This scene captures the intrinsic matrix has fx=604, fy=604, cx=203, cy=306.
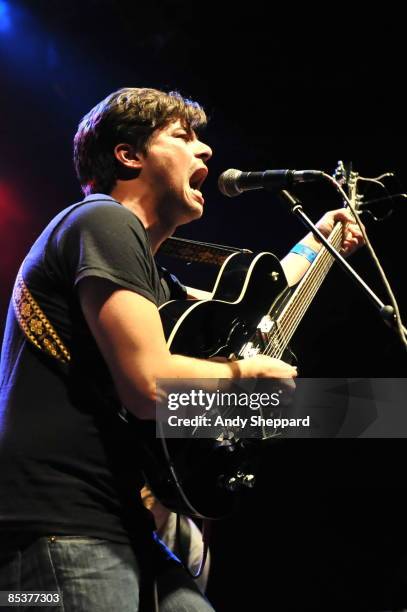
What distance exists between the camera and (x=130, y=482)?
143cm

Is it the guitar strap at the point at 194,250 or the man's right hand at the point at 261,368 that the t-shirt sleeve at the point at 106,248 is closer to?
the man's right hand at the point at 261,368

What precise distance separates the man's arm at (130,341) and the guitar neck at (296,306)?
0.54 meters

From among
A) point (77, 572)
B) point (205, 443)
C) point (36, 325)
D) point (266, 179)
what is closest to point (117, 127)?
point (266, 179)

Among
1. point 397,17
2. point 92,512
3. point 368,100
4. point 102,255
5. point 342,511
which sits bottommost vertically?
point 342,511

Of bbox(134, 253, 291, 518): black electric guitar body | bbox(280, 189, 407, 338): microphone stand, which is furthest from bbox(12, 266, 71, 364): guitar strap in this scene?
bbox(280, 189, 407, 338): microphone stand

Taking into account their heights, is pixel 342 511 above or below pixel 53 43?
below

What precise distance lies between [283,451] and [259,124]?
1992 mm

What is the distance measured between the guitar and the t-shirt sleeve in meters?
0.16

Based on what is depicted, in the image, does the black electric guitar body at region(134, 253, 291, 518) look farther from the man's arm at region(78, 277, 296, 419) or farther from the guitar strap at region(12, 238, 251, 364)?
the guitar strap at region(12, 238, 251, 364)

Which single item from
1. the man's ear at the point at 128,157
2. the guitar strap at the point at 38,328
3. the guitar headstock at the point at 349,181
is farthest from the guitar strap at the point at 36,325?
the guitar headstock at the point at 349,181

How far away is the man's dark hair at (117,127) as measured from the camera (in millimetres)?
1963

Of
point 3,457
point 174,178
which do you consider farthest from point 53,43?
point 3,457

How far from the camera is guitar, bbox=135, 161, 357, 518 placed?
1.45 metres

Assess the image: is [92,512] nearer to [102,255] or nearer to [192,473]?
[192,473]
